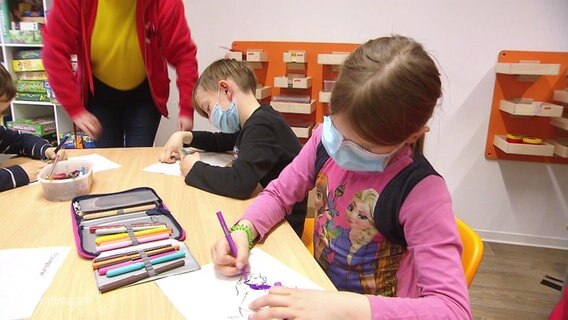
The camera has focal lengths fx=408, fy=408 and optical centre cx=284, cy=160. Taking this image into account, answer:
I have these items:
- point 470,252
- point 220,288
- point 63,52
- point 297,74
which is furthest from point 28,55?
point 470,252

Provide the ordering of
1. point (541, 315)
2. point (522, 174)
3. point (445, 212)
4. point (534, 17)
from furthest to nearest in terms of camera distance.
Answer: point (522, 174) < point (534, 17) < point (541, 315) < point (445, 212)

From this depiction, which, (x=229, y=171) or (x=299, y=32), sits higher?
(x=299, y=32)

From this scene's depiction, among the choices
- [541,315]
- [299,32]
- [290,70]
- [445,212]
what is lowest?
[541,315]

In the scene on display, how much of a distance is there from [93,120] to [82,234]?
34.2 inches

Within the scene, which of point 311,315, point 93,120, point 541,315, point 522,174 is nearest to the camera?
point 311,315

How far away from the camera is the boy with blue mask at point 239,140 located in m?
1.06

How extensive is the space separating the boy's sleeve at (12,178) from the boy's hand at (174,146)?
1.24 feet

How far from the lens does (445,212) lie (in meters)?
0.69

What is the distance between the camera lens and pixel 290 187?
0.98m

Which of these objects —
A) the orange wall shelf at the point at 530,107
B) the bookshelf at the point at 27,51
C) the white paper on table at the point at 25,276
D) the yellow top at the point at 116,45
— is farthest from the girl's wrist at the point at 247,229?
the bookshelf at the point at 27,51

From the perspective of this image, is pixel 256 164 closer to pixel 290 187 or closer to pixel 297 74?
pixel 290 187

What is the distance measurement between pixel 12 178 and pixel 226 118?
1.96 ft

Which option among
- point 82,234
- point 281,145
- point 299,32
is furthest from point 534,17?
point 82,234

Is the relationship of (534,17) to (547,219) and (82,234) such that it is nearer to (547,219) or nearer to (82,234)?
(547,219)
